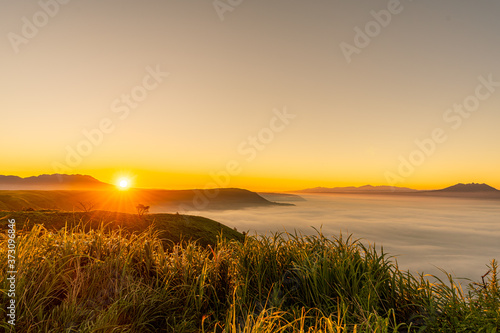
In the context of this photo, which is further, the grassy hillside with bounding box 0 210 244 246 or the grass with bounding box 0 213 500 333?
the grassy hillside with bounding box 0 210 244 246

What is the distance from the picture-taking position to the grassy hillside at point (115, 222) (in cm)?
1306

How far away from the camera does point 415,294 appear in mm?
5055

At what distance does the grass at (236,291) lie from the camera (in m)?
Result: 4.32

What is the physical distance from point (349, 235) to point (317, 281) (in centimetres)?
146

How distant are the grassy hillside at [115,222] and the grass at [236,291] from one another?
3153mm

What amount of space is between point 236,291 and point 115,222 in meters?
12.2

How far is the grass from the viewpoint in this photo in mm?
4324

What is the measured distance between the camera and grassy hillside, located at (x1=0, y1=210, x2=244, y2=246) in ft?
42.9

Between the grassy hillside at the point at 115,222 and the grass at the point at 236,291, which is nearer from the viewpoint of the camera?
the grass at the point at 236,291

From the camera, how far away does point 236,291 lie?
5.54m

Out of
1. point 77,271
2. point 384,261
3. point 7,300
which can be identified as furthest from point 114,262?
point 384,261

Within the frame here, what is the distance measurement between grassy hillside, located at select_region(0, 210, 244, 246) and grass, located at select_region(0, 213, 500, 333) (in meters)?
3.15

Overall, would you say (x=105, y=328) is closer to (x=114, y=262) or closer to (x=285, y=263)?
(x=114, y=262)

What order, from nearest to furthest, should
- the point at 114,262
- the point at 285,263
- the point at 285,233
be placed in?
the point at 114,262, the point at 285,263, the point at 285,233
